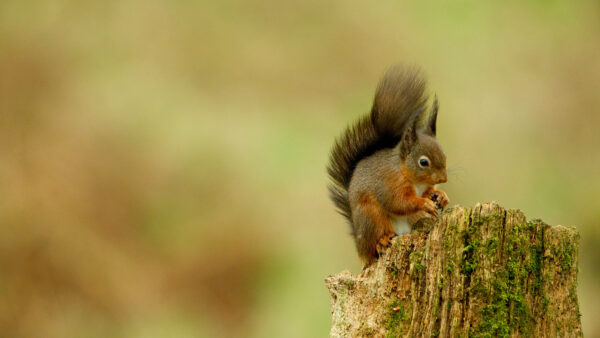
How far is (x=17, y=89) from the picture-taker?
4086 millimetres

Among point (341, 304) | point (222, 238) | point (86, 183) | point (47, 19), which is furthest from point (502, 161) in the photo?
point (47, 19)

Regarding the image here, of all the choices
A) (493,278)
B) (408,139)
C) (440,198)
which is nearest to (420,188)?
(440,198)

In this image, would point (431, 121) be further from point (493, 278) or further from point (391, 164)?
point (493, 278)

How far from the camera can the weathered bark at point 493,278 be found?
4.73ft

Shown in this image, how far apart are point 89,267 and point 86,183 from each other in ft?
1.72

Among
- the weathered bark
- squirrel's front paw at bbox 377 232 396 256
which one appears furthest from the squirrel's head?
the weathered bark

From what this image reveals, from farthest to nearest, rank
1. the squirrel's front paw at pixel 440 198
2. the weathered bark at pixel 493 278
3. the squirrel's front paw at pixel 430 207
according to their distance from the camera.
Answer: the squirrel's front paw at pixel 440 198 → the squirrel's front paw at pixel 430 207 → the weathered bark at pixel 493 278

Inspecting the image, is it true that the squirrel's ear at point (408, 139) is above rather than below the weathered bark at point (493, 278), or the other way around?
above

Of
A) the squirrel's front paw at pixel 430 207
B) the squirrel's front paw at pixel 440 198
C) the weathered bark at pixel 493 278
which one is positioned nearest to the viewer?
the weathered bark at pixel 493 278

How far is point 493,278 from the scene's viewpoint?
4.73 ft

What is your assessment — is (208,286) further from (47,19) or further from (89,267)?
(47,19)

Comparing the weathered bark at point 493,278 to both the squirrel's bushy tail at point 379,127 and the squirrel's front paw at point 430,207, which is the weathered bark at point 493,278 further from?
the squirrel's bushy tail at point 379,127

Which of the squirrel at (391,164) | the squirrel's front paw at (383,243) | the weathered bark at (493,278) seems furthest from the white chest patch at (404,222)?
the weathered bark at (493,278)

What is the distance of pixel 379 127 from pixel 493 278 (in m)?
0.77
